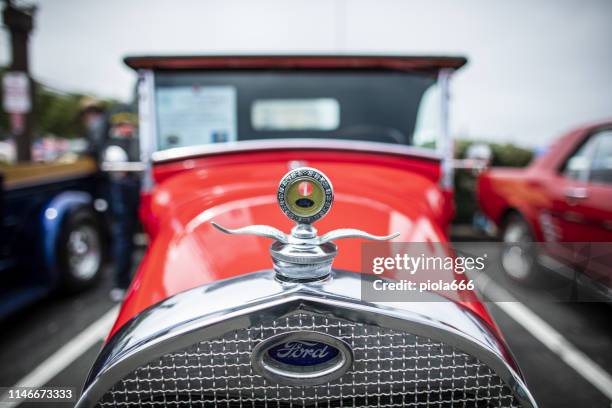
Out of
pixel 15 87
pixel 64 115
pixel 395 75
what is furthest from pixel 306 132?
pixel 64 115

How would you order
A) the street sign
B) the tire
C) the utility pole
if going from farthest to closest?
the street sign
the utility pole
the tire

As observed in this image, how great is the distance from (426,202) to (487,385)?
3.14 ft

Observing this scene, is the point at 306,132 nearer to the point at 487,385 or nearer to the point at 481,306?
the point at 481,306

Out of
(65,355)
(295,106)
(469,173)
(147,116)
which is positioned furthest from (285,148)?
(469,173)

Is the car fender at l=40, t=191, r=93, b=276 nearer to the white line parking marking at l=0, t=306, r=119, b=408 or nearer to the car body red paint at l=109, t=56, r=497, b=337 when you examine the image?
the white line parking marking at l=0, t=306, r=119, b=408

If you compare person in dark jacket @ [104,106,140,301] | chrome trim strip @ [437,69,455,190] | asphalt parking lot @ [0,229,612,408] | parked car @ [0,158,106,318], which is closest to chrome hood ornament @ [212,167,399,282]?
chrome trim strip @ [437,69,455,190]

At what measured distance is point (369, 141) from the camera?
2.36 metres

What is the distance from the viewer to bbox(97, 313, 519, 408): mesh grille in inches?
40.8

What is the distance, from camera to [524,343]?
2865mm

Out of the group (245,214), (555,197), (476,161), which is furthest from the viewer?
(555,197)

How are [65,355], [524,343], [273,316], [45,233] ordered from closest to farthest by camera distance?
[273,316]
[65,355]
[524,343]
[45,233]

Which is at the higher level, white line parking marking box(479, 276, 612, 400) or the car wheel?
the car wheel

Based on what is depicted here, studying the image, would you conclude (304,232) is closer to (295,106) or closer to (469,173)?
(295,106)

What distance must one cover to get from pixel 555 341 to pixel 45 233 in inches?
152
